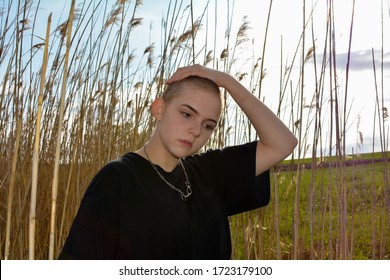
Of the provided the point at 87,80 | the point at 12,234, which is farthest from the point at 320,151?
the point at 12,234

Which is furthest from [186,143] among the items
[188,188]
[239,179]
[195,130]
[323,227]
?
[323,227]

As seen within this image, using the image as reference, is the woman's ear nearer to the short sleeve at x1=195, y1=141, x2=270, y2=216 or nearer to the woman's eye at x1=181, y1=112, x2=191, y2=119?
the woman's eye at x1=181, y1=112, x2=191, y2=119

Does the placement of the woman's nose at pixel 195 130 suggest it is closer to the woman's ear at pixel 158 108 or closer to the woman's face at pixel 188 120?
the woman's face at pixel 188 120

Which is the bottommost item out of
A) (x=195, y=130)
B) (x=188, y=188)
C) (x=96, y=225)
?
(x=96, y=225)

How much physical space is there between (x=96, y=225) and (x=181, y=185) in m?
0.28

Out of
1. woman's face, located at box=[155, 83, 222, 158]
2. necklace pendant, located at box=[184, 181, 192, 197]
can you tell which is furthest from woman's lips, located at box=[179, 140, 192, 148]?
necklace pendant, located at box=[184, 181, 192, 197]

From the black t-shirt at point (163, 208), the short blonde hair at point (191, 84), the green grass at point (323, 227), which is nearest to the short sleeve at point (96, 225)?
the black t-shirt at point (163, 208)

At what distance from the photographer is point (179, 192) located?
1235mm

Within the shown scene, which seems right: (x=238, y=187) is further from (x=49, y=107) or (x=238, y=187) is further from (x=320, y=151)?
(x=49, y=107)

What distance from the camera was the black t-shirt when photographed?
107 cm

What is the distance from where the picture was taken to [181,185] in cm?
126

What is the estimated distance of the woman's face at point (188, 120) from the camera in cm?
120

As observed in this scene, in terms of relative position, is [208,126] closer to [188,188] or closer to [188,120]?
[188,120]

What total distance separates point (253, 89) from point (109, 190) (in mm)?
1181
